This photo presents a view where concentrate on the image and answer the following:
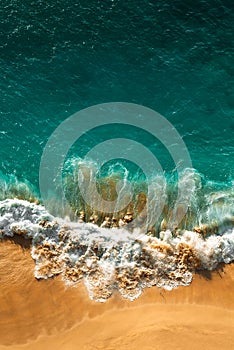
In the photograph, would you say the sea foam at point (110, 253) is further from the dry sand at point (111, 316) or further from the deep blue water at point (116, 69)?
the deep blue water at point (116, 69)

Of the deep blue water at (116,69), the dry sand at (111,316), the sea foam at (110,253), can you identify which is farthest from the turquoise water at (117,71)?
the dry sand at (111,316)

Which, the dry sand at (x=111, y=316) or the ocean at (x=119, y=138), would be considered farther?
the ocean at (x=119, y=138)

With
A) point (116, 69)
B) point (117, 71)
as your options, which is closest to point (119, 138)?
point (117, 71)

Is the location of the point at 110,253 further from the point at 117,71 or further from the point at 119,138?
the point at 117,71

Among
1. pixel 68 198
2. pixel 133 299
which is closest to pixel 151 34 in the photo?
pixel 68 198

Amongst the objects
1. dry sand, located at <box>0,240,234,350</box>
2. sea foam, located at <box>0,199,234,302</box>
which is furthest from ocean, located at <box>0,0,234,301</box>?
dry sand, located at <box>0,240,234,350</box>

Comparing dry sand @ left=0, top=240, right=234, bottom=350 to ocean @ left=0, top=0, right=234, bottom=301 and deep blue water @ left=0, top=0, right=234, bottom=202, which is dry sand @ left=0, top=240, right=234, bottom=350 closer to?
ocean @ left=0, top=0, right=234, bottom=301
